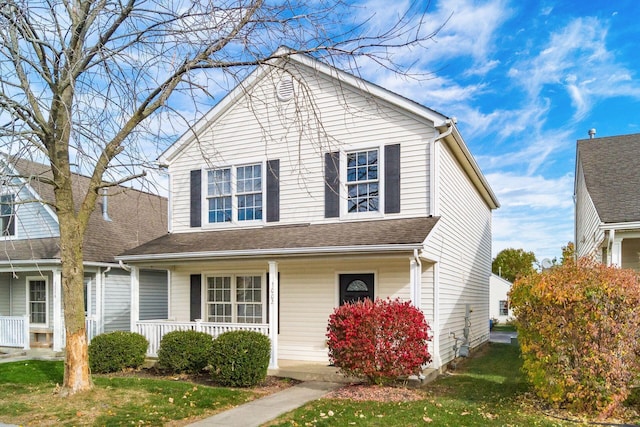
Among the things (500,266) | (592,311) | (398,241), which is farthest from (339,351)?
(500,266)

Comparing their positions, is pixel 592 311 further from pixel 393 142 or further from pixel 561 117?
pixel 561 117

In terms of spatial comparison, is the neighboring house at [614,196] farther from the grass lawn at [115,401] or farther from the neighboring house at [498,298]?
the neighboring house at [498,298]

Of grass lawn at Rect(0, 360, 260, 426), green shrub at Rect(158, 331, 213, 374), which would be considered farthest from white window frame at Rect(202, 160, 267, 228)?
grass lawn at Rect(0, 360, 260, 426)

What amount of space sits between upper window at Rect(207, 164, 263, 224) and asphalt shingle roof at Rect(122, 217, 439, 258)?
0.46 meters

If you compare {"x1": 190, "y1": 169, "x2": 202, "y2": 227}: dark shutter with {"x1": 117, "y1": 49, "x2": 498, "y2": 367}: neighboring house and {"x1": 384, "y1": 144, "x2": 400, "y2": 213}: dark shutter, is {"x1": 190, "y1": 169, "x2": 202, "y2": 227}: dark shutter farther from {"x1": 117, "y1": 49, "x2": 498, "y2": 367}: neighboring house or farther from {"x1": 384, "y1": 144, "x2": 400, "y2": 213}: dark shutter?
{"x1": 384, "y1": 144, "x2": 400, "y2": 213}: dark shutter

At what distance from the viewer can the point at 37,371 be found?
10.5 metres

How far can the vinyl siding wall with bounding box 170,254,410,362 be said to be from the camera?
10.9 meters

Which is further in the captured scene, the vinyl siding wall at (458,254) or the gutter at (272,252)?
the vinyl siding wall at (458,254)

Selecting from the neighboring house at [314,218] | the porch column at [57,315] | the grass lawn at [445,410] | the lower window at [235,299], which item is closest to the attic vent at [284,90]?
the neighboring house at [314,218]

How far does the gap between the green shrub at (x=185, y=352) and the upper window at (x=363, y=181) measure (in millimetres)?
4371

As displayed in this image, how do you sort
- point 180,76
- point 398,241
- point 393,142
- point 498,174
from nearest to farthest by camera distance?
1. point 180,76
2. point 398,241
3. point 393,142
4. point 498,174

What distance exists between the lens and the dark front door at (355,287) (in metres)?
11.1

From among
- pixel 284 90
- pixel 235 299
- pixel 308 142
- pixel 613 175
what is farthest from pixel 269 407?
Result: pixel 613 175

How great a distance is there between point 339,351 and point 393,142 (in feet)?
16.3
